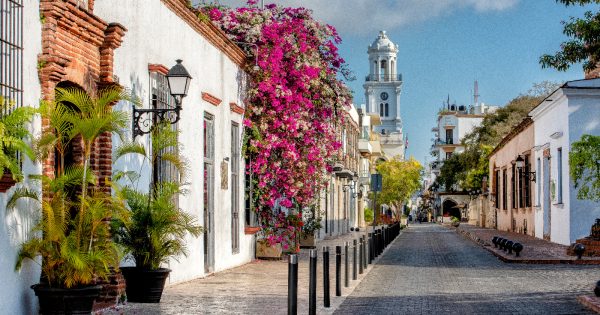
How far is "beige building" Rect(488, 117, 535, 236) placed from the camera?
4056cm

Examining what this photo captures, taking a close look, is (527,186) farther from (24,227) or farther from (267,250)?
(24,227)

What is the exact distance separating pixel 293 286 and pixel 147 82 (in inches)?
228

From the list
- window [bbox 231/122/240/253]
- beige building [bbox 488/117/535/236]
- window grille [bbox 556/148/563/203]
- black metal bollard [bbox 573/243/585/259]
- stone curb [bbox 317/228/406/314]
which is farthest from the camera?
beige building [bbox 488/117/535/236]

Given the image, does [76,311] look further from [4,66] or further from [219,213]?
[219,213]

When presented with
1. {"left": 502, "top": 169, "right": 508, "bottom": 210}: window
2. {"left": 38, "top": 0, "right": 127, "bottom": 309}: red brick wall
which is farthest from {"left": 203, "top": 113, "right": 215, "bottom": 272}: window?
{"left": 502, "top": 169, "right": 508, "bottom": 210}: window

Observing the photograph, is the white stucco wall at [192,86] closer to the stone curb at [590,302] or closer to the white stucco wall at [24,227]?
the white stucco wall at [24,227]

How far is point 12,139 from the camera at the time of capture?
842 centimetres

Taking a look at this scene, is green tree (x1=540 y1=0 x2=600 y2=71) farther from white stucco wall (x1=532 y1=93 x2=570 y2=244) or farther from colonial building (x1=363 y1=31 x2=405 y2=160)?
colonial building (x1=363 y1=31 x2=405 y2=160)

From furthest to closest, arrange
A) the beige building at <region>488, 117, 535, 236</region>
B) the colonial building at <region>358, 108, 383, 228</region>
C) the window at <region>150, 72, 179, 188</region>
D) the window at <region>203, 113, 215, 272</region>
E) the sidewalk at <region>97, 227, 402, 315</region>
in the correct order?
1. the colonial building at <region>358, 108, 383, 228</region>
2. the beige building at <region>488, 117, 535, 236</region>
3. the window at <region>203, 113, 215, 272</region>
4. the window at <region>150, 72, 179, 188</region>
5. the sidewalk at <region>97, 227, 402, 315</region>

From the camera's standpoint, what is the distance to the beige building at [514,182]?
40.6 metres

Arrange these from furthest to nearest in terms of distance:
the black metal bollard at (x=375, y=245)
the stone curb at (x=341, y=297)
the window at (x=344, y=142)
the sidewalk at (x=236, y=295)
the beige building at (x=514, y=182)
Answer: the window at (x=344, y=142), the beige building at (x=514, y=182), the black metal bollard at (x=375, y=245), the stone curb at (x=341, y=297), the sidewalk at (x=236, y=295)

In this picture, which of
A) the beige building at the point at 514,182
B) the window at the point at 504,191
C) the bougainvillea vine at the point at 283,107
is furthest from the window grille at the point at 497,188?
the bougainvillea vine at the point at 283,107

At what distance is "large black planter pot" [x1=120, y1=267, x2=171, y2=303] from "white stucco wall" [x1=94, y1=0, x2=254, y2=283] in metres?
1.59

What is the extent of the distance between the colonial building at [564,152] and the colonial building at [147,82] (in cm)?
1154
